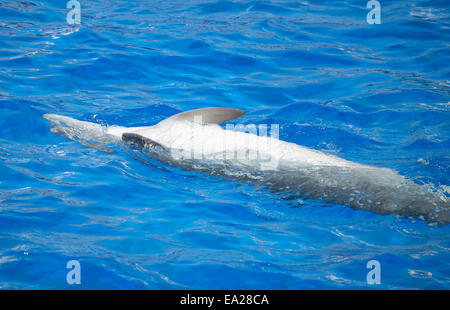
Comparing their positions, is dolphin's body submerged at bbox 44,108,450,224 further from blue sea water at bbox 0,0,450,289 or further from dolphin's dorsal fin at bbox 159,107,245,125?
blue sea water at bbox 0,0,450,289

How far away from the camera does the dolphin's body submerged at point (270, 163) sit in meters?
4.12

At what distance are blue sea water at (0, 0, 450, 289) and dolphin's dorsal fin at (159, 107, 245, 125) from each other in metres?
0.56

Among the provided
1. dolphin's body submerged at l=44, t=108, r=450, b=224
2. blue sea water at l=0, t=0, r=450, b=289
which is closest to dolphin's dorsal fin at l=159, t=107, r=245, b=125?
dolphin's body submerged at l=44, t=108, r=450, b=224

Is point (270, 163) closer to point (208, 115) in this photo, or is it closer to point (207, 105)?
point (208, 115)

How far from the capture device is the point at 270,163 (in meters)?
4.77

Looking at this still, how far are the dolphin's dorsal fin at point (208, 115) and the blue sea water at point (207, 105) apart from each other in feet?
1.83

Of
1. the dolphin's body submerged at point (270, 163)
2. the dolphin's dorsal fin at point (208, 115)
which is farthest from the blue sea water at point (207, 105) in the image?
the dolphin's dorsal fin at point (208, 115)

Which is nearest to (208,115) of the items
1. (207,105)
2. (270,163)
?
(270,163)

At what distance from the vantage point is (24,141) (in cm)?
571

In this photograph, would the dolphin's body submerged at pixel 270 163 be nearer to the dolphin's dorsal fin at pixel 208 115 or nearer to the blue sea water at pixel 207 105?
the dolphin's dorsal fin at pixel 208 115

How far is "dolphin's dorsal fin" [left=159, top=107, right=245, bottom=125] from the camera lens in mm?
5184

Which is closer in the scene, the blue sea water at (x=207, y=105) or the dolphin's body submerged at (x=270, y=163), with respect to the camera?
the blue sea water at (x=207, y=105)
